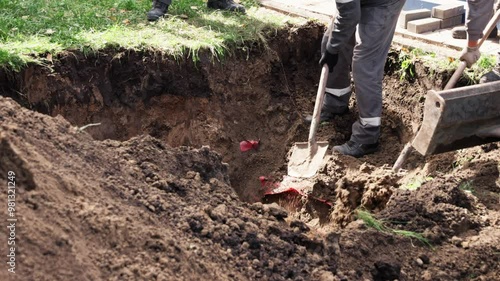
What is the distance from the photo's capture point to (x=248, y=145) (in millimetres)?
6250

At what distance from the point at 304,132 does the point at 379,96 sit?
0.91 m

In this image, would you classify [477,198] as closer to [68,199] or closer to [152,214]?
[152,214]

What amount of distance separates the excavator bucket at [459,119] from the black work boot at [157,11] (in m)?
3.30

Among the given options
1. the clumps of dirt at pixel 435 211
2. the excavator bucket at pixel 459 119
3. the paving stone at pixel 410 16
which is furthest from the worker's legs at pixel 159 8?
the clumps of dirt at pixel 435 211

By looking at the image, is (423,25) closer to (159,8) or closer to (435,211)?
(159,8)

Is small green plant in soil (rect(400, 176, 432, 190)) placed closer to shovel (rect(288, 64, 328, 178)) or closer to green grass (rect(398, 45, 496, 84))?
shovel (rect(288, 64, 328, 178))

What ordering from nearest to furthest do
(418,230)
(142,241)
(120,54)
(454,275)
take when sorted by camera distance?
(142,241)
(454,275)
(418,230)
(120,54)

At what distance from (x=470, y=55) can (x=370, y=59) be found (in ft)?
2.88

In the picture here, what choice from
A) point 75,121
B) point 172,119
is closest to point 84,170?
point 75,121

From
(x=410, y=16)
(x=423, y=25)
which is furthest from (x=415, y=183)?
(x=410, y=16)

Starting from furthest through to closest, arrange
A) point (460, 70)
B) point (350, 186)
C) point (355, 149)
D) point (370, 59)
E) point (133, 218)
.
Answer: point (355, 149), point (370, 59), point (460, 70), point (350, 186), point (133, 218)

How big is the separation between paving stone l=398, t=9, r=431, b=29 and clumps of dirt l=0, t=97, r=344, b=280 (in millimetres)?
4067

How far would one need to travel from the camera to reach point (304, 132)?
6328 millimetres

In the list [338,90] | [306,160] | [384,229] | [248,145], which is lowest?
[248,145]
